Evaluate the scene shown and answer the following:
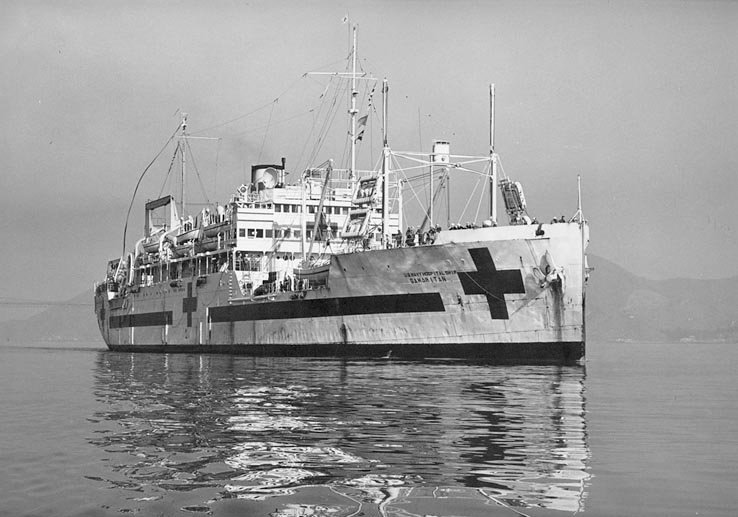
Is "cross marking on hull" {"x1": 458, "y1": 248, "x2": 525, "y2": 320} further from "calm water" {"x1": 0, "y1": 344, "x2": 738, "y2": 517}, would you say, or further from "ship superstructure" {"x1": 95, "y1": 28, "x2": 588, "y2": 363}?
"calm water" {"x1": 0, "y1": 344, "x2": 738, "y2": 517}

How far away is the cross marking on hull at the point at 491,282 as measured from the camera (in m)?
36.5

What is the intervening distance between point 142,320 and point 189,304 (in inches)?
407

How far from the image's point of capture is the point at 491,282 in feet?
121

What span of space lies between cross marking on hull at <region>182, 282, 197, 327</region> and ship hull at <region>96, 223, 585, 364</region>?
459 inches

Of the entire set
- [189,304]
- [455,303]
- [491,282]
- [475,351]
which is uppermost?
[491,282]

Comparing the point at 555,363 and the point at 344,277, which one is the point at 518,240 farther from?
the point at 344,277

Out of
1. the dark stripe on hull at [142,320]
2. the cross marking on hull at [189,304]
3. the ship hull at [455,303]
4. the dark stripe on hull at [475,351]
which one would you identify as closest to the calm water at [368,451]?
the ship hull at [455,303]

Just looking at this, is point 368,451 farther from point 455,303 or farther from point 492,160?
point 492,160

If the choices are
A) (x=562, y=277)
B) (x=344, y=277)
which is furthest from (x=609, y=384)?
(x=344, y=277)

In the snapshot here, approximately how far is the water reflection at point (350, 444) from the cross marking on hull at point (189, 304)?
30021 millimetres

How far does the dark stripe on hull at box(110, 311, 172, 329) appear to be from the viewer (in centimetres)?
6131

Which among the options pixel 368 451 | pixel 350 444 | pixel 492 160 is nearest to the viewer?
pixel 368 451

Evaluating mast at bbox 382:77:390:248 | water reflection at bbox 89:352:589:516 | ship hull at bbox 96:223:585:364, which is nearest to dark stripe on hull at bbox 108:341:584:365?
ship hull at bbox 96:223:585:364

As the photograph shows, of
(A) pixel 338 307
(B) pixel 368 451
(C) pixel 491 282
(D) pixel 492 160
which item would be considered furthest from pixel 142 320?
(B) pixel 368 451
